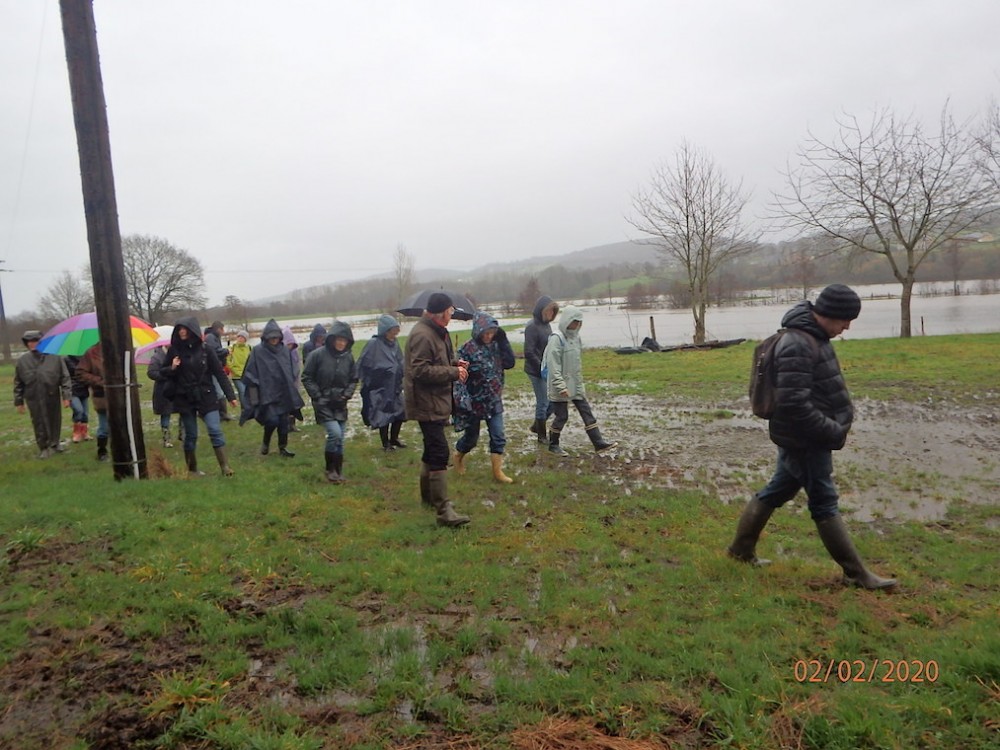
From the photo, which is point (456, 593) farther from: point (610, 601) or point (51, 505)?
point (51, 505)

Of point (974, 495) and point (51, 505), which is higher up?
point (51, 505)

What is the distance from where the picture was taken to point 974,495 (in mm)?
5730

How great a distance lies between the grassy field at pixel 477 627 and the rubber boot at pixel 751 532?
140 millimetres

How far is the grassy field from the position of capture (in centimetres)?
270

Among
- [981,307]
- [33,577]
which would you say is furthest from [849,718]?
[981,307]

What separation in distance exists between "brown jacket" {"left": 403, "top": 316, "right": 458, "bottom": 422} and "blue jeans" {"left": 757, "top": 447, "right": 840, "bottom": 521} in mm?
2672

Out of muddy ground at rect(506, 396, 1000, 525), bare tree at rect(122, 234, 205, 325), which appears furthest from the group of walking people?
bare tree at rect(122, 234, 205, 325)

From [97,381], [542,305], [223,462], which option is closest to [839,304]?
[542,305]

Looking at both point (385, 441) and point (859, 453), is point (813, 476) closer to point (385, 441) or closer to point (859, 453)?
point (859, 453)

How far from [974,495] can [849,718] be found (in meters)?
4.31

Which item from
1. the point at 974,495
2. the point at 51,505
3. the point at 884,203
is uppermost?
the point at 884,203

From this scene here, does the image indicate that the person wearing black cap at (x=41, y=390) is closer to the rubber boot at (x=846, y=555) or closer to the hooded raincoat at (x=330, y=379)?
the hooded raincoat at (x=330, y=379)

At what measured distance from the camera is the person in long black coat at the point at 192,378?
6.96 m

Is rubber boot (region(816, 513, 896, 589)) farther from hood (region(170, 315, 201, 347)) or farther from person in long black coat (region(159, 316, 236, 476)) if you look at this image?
hood (region(170, 315, 201, 347))
